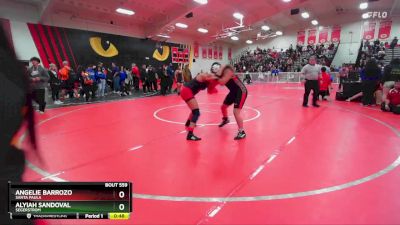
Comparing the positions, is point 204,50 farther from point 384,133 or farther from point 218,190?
point 218,190

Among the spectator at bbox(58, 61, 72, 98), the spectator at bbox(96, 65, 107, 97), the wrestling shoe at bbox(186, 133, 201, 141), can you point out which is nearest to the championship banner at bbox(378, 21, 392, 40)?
the spectator at bbox(96, 65, 107, 97)

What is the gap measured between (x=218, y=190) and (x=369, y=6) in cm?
2867

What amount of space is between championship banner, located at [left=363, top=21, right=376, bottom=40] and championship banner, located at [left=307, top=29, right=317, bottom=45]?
194 inches

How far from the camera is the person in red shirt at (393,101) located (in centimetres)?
711

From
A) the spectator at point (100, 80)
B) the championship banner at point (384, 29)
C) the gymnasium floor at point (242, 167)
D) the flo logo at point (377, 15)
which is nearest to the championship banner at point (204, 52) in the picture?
the flo logo at point (377, 15)

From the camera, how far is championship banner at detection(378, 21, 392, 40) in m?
24.2

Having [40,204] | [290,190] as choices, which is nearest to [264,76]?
[290,190]

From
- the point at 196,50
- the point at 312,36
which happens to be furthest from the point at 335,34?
the point at 196,50

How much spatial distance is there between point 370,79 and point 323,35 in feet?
76.3

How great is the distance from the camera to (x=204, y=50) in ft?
95.7

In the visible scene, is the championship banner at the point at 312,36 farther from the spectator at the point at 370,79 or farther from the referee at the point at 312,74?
the referee at the point at 312,74

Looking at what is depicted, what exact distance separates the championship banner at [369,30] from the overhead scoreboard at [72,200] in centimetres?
3146

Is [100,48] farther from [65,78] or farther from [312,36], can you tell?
[312,36]

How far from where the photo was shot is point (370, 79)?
27.5 feet
